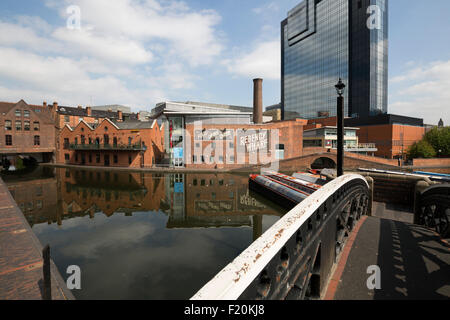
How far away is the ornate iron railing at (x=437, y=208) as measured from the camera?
7533 mm

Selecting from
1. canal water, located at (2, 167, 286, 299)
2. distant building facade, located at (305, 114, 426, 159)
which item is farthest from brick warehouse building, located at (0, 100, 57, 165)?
distant building facade, located at (305, 114, 426, 159)

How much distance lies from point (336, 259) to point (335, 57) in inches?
3628

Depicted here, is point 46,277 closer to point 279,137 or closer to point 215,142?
point 215,142

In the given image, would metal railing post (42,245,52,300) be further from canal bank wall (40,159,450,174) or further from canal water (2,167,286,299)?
canal bank wall (40,159,450,174)

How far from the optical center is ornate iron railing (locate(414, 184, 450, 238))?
753 cm

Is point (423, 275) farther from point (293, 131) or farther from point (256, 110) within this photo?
point (256, 110)

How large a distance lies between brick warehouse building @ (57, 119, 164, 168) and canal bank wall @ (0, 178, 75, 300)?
34.2 m

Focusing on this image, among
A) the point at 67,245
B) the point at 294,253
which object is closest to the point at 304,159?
the point at 67,245

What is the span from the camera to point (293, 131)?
4438 centimetres

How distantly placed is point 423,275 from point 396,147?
202ft

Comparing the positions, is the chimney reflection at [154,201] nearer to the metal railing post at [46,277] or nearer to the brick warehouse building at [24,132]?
the metal railing post at [46,277]

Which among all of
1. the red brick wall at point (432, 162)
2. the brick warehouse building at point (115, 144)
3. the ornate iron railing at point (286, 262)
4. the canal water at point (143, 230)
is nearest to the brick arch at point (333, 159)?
the red brick wall at point (432, 162)

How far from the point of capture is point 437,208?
8.45 metres

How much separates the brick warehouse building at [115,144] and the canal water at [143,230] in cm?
1557
